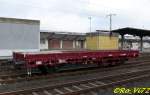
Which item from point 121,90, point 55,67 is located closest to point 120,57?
point 55,67

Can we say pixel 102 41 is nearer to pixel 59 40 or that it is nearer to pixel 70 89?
pixel 59 40

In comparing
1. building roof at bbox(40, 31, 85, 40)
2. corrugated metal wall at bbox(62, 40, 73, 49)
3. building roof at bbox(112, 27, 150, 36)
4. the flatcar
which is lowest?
corrugated metal wall at bbox(62, 40, 73, 49)

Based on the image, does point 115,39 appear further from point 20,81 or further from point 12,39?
point 20,81

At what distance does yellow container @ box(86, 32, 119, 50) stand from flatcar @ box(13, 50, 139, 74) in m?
23.3

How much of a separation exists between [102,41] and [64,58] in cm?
3004

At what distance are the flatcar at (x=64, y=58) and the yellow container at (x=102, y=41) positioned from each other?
76.3 ft

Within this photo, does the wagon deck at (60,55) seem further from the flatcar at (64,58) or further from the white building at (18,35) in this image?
the white building at (18,35)

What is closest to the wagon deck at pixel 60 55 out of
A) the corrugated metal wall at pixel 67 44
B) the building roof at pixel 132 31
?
the building roof at pixel 132 31

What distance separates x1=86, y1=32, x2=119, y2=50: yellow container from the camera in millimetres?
48594

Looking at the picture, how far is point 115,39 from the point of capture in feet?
165

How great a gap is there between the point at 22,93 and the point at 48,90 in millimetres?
1370

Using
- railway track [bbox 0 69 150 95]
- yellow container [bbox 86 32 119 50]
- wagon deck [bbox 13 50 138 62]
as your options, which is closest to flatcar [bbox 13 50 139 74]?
wagon deck [bbox 13 50 138 62]

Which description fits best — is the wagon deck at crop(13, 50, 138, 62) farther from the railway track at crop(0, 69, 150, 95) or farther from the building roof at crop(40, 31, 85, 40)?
the building roof at crop(40, 31, 85, 40)

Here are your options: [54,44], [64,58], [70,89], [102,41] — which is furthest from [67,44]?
[70,89]
